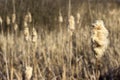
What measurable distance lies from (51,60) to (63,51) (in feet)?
0.83

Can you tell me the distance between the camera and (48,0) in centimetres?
600

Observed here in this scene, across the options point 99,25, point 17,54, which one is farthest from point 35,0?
point 99,25

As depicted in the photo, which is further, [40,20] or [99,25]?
[40,20]

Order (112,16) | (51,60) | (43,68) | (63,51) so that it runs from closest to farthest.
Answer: (43,68)
(51,60)
(63,51)
(112,16)

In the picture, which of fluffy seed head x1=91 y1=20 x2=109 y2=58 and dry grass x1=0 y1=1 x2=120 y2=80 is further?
dry grass x1=0 y1=1 x2=120 y2=80

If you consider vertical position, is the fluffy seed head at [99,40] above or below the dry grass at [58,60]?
above

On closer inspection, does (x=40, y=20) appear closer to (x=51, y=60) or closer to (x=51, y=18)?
(x=51, y=18)

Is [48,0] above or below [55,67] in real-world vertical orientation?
above

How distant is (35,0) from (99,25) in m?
4.06

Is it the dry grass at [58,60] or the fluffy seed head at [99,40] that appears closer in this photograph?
the fluffy seed head at [99,40]

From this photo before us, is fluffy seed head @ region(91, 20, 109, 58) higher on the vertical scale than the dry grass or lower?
higher

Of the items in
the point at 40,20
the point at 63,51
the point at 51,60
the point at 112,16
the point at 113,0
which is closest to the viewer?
the point at 51,60

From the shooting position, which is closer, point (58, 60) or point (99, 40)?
point (99, 40)

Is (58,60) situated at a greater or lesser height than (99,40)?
lesser
